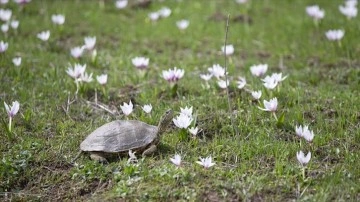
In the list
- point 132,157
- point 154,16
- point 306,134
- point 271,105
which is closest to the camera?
point 132,157

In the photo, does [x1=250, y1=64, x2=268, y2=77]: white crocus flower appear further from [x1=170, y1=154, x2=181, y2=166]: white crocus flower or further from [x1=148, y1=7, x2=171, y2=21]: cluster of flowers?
[x1=148, y1=7, x2=171, y2=21]: cluster of flowers

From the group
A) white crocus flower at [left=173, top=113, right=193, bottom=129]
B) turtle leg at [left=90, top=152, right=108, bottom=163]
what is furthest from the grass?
white crocus flower at [left=173, top=113, right=193, bottom=129]

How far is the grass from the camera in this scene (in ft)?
12.2

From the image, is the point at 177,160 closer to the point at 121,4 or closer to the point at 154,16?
the point at 154,16

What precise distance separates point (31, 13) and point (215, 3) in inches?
110

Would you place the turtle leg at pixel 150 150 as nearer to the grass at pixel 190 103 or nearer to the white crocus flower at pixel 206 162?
the grass at pixel 190 103

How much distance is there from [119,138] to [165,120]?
17.9 inches

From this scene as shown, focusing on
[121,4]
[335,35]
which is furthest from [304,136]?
[121,4]

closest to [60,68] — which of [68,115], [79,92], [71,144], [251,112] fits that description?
[79,92]

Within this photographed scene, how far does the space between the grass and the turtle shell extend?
0.14m

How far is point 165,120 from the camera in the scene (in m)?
4.22

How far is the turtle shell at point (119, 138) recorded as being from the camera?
3924mm

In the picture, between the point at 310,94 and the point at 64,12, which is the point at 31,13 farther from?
the point at 310,94

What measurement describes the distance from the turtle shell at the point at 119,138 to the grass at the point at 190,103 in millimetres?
141
